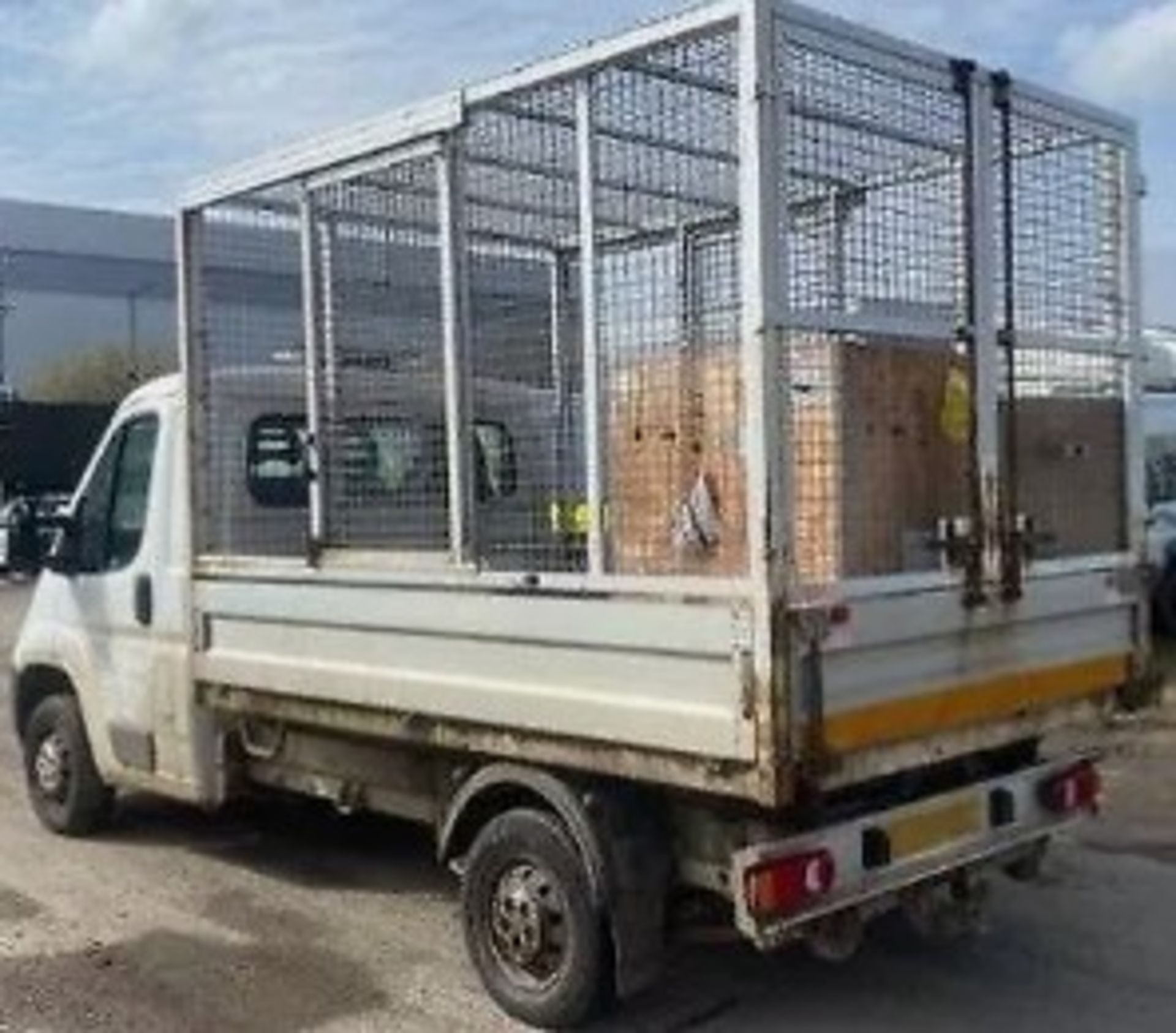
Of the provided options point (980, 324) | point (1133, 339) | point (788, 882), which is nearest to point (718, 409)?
point (980, 324)

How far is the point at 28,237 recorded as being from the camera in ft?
273

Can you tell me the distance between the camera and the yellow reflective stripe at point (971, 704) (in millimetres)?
5488

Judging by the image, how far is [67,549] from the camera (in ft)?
28.5

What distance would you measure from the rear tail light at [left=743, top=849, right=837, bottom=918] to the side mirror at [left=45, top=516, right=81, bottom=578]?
4308 mm

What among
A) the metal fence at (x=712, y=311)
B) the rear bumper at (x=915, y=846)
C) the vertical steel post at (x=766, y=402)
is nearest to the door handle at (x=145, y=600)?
the metal fence at (x=712, y=311)

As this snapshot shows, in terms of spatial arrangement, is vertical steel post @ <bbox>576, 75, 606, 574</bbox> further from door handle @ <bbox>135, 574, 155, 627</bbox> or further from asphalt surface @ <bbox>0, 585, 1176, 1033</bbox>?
door handle @ <bbox>135, 574, 155, 627</bbox>

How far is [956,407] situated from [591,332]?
1160mm

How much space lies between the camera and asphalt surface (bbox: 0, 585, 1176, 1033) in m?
6.23

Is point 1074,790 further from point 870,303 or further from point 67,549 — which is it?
point 67,549

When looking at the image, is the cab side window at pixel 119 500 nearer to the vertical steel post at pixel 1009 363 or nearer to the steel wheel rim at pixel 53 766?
the steel wheel rim at pixel 53 766

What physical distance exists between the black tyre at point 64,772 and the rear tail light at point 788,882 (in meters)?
4.32

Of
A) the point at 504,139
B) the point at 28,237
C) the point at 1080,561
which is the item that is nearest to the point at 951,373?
the point at 1080,561

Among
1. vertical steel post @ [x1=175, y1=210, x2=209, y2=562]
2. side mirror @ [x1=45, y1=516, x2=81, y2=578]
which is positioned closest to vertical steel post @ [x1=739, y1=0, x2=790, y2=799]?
vertical steel post @ [x1=175, y1=210, x2=209, y2=562]

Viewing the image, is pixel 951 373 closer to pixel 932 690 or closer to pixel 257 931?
pixel 932 690
